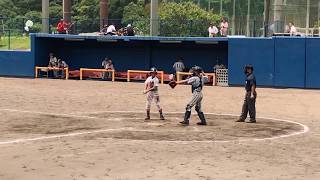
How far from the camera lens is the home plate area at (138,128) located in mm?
14852

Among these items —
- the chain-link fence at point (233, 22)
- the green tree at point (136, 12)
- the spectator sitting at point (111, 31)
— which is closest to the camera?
the spectator sitting at point (111, 31)

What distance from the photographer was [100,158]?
38.7ft

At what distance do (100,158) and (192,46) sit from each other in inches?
942

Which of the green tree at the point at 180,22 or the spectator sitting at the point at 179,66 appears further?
the green tree at the point at 180,22

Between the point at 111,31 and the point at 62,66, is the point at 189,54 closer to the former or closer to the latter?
the point at 111,31

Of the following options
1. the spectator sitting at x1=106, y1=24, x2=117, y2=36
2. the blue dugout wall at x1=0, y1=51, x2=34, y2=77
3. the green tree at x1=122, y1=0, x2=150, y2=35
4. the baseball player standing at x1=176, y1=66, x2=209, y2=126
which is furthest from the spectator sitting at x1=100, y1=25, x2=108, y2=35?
the baseball player standing at x1=176, y1=66, x2=209, y2=126

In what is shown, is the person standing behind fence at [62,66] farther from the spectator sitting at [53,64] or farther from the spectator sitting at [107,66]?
the spectator sitting at [107,66]

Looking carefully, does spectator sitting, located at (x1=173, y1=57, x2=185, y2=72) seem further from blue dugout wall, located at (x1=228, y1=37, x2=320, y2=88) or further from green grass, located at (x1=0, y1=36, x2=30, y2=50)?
green grass, located at (x1=0, y1=36, x2=30, y2=50)

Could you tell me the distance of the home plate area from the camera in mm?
14852

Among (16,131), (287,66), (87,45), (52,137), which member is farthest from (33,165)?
(87,45)

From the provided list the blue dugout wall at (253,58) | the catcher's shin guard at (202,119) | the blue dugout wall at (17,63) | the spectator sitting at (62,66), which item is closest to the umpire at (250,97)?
the catcher's shin guard at (202,119)

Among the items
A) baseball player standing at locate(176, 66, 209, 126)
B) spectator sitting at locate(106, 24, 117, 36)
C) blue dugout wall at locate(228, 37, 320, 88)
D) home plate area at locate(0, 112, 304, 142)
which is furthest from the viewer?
spectator sitting at locate(106, 24, 117, 36)

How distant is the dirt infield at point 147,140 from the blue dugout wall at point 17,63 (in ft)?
38.7

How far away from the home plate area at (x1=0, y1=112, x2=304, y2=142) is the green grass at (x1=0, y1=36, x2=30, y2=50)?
23.8 meters
